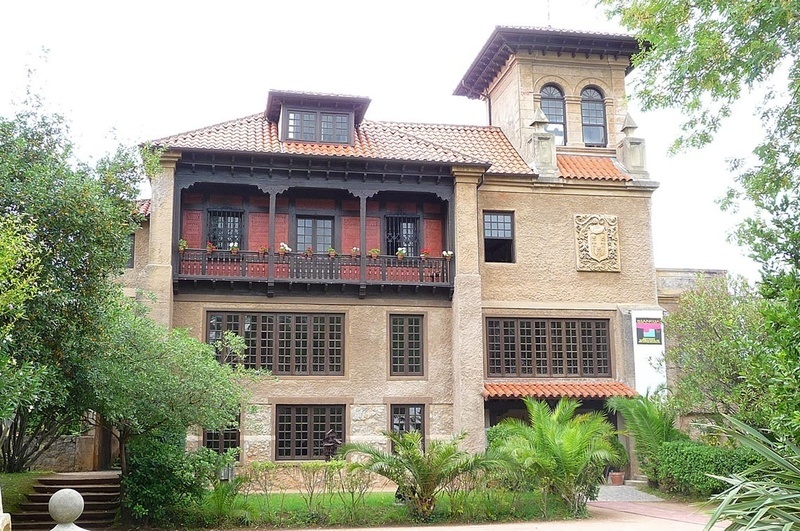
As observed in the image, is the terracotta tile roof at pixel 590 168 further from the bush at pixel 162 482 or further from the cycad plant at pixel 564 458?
the bush at pixel 162 482

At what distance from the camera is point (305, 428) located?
24.0 metres

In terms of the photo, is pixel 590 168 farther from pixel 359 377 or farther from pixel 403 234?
pixel 359 377

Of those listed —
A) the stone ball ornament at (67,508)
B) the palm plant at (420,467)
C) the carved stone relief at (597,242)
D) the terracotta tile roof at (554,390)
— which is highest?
the carved stone relief at (597,242)

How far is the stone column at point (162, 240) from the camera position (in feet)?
75.3

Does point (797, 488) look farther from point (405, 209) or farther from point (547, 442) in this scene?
point (405, 209)

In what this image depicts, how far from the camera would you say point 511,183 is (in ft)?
86.5

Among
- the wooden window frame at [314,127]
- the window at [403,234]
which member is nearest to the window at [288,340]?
the window at [403,234]

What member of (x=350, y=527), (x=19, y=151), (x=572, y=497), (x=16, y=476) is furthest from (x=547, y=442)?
(x=16, y=476)

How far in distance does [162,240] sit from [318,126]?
622 cm

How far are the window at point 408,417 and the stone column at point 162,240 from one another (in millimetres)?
7065

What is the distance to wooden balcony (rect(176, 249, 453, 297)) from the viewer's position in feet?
78.5

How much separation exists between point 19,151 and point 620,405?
16661 mm

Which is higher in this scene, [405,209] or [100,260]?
[405,209]

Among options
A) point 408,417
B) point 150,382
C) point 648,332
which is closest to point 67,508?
point 150,382
